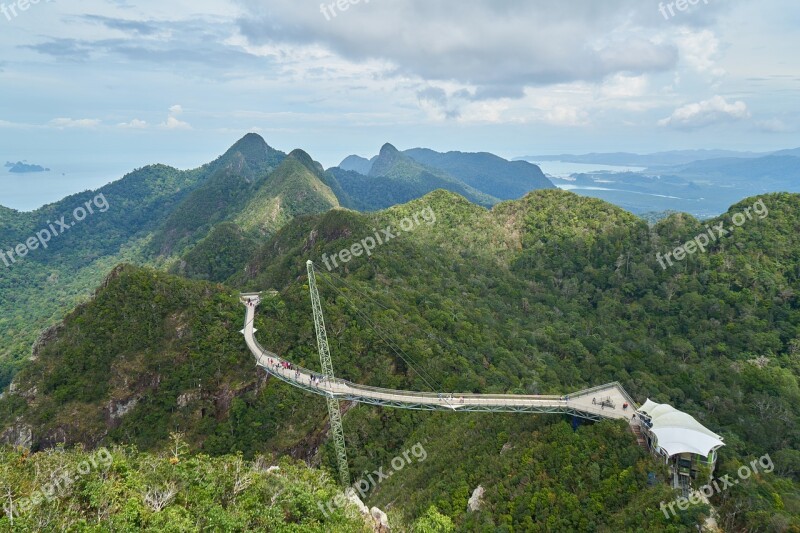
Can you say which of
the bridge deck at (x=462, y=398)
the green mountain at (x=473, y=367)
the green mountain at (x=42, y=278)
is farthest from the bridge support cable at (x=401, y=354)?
the green mountain at (x=42, y=278)

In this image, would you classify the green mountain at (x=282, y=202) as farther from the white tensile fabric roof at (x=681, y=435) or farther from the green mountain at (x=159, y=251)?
the white tensile fabric roof at (x=681, y=435)

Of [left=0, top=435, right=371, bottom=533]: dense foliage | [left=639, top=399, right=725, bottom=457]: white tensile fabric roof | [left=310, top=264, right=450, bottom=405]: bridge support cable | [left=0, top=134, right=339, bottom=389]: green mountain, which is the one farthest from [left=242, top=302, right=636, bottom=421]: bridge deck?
[left=0, top=134, right=339, bottom=389]: green mountain

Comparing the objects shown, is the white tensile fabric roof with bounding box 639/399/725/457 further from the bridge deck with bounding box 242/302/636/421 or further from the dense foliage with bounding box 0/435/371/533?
the dense foliage with bounding box 0/435/371/533

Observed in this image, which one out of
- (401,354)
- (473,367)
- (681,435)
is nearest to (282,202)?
(401,354)

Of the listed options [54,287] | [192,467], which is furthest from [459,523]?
[54,287]

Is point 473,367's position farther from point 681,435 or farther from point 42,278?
point 42,278

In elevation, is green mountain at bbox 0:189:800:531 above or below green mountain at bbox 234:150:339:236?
below

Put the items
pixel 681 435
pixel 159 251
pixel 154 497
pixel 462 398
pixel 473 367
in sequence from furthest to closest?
pixel 159 251 → pixel 473 367 → pixel 462 398 → pixel 681 435 → pixel 154 497
